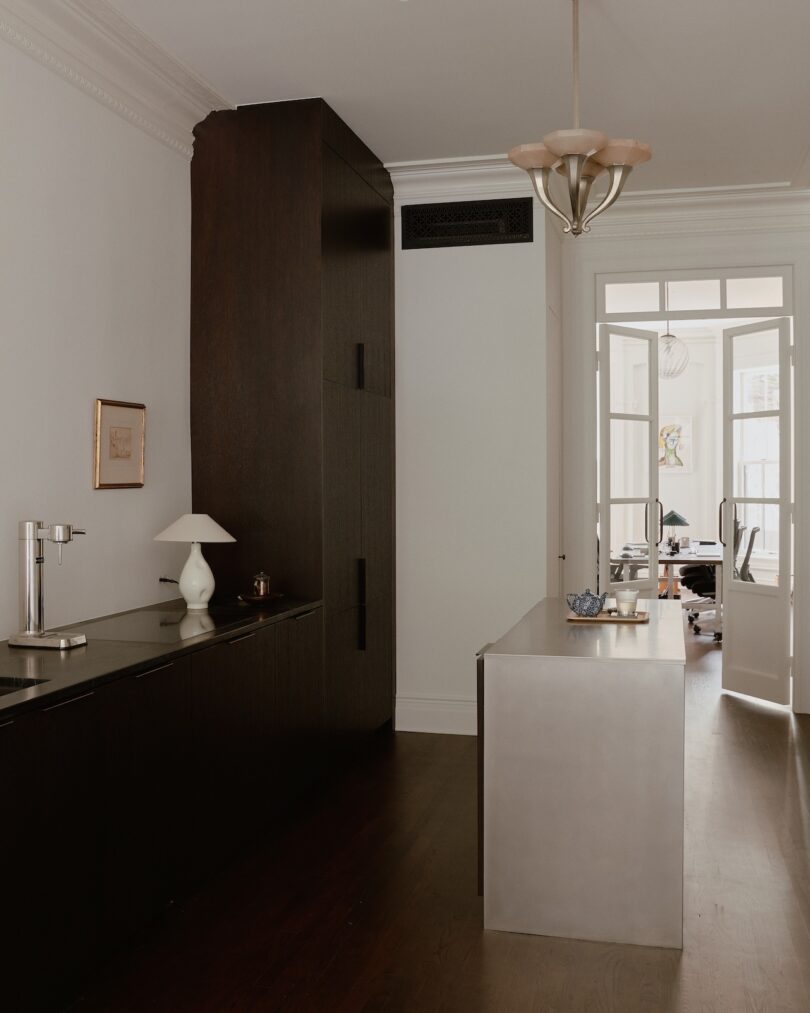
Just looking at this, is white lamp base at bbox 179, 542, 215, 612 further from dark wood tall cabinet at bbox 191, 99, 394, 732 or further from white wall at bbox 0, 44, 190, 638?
dark wood tall cabinet at bbox 191, 99, 394, 732

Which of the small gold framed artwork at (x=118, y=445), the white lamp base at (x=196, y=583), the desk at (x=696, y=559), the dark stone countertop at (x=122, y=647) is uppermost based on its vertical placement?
the small gold framed artwork at (x=118, y=445)

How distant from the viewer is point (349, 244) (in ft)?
15.5

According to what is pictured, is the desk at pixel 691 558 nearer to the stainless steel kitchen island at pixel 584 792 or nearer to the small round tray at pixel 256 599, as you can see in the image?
the small round tray at pixel 256 599

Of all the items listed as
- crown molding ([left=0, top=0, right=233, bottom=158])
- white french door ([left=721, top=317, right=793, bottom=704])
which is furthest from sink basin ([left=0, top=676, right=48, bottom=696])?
white french door ([left=721, top=317, right=793, bottom=704])

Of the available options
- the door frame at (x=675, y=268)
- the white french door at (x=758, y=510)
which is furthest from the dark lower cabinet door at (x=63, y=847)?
the white french door at (x=758, y=510)

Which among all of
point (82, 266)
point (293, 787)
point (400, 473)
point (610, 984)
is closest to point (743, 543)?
point (400, 473)

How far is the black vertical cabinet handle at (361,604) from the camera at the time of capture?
4895mm

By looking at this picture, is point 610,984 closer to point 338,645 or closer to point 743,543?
point 338,645

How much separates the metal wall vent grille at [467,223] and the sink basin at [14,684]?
11.9 ft

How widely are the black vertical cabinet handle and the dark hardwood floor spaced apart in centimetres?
79

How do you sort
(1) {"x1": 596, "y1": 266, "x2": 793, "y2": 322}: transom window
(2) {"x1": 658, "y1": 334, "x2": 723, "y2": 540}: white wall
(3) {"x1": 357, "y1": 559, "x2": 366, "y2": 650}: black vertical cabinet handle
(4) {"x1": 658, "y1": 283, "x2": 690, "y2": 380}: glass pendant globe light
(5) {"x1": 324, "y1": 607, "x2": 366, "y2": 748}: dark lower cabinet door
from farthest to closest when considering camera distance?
1. (2) {"x1": 658, "y1": 334, "x2": 723, "y2": 540}: white wall
2. (4) {"x1": 658, "y1": 283, "x2": 690, "y2": 380}: glass pendant globe light
3. (1) {"x1": 596, "y1": 266, "x2": 793, "y2": 322}: transom window
4. (3) {"x1": 357, "y1": 559, "x2": 366, "y2": 650}: black vertical cabinet handle
5. (5) {"x1": 324, "y1": 607, "x2": 366, "y2": 748}: dark lower cabinet door

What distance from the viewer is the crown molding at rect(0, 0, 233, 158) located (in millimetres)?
3281

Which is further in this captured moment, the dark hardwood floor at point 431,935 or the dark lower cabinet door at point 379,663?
the dark lower cabinet door at point 379,663

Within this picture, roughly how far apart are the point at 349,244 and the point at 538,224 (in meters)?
1.21
